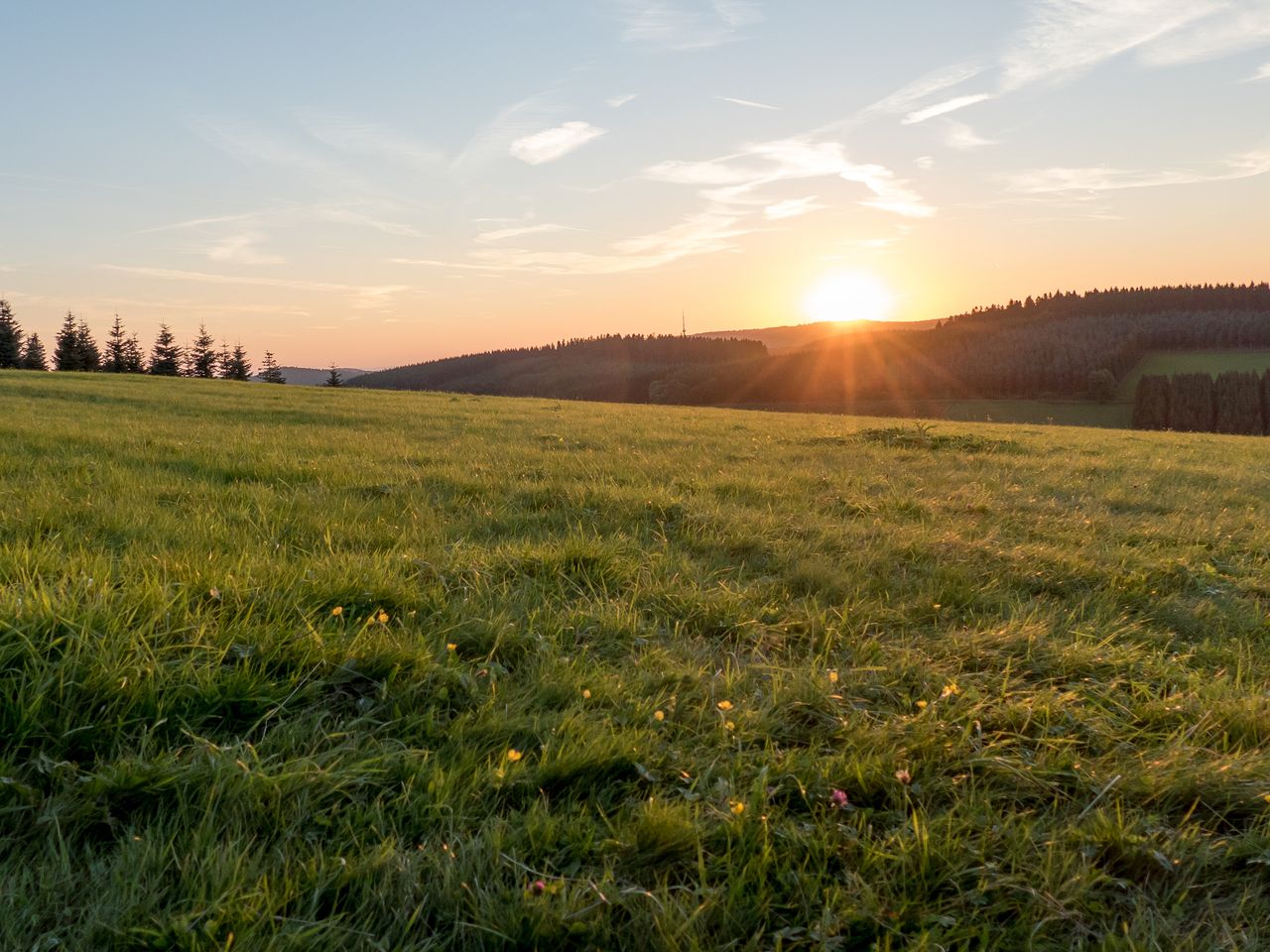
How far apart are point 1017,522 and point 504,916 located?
6.62m

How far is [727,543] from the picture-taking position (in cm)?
575

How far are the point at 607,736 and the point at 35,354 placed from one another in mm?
83506

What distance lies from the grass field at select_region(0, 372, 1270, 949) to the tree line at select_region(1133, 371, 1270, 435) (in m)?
92.3

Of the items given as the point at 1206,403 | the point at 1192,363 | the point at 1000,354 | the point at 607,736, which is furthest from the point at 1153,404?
the point at 607,736

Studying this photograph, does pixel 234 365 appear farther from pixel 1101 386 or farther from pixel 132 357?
pixel 1101 386

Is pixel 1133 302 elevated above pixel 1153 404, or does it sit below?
above

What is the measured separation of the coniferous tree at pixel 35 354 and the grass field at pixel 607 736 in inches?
3015

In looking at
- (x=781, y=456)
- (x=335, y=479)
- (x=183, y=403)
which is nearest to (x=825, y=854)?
(x=335, y=479)

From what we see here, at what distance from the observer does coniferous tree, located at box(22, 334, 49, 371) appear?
63.7 meters

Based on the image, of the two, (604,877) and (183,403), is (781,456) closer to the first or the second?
(604,877)

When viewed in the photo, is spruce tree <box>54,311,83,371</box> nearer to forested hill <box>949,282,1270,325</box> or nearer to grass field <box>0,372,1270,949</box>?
grass field <box>0,372,1270,949</box>

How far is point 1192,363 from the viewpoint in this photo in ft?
329

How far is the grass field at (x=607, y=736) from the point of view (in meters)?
2.00

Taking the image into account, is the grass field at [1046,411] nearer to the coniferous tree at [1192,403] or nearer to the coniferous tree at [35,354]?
the coniferous tree at [1192,403]
